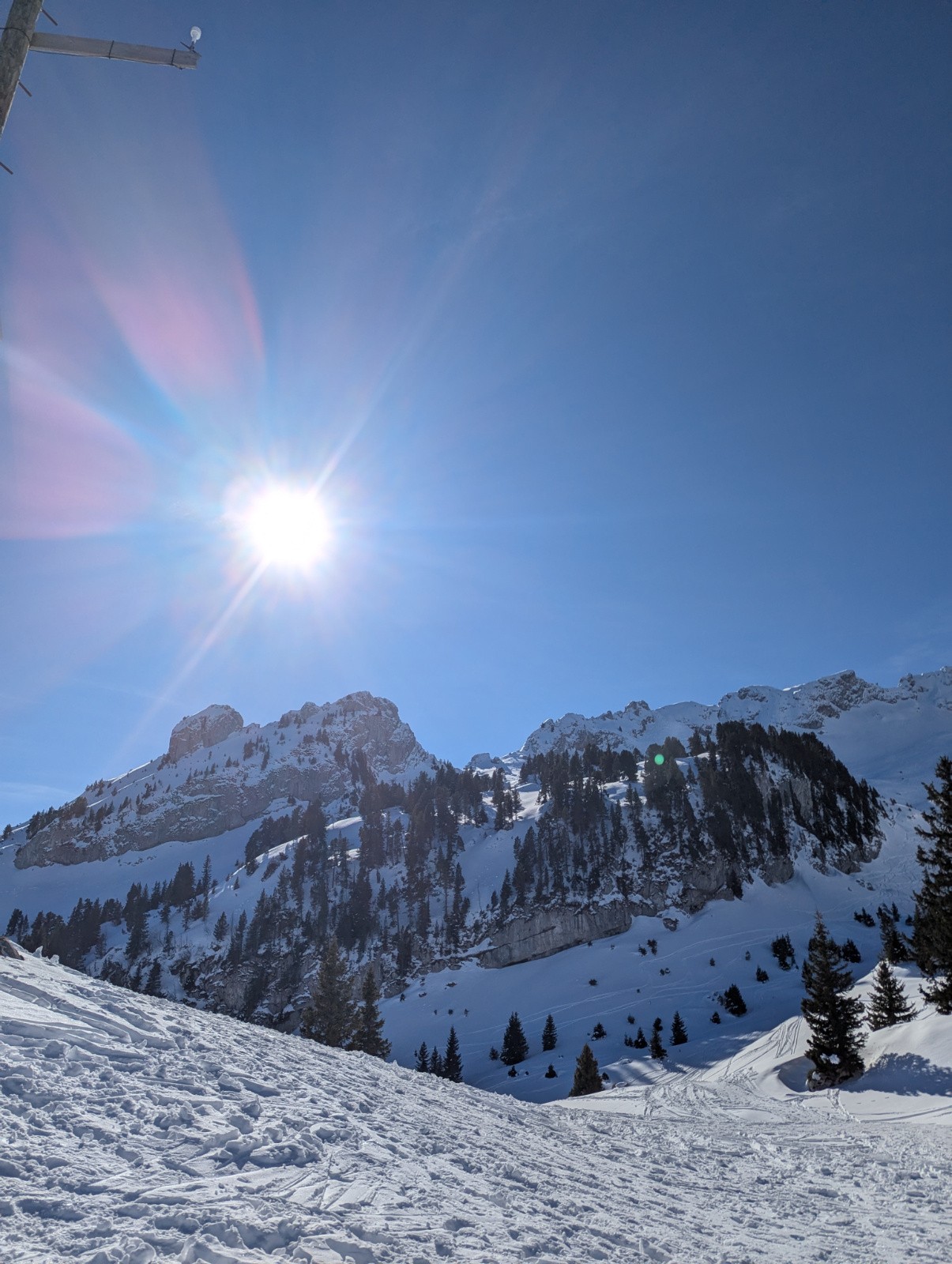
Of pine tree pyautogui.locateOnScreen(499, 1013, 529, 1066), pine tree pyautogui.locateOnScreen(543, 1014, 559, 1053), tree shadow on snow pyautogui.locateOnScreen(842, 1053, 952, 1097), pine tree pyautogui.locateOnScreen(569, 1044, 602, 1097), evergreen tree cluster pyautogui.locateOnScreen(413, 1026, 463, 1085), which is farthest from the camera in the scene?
pine tree pyautogui.locateOnScreen(543, 1014, 559, 1053)

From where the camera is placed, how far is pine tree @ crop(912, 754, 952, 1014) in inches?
881

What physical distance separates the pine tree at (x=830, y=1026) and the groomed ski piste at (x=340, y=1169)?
48.2 ft

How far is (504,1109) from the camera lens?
14148 mm

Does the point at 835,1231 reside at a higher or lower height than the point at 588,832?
lower

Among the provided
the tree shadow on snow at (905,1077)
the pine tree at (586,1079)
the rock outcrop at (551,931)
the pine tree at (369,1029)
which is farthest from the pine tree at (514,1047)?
the tree shadow on snow at (905,1077)

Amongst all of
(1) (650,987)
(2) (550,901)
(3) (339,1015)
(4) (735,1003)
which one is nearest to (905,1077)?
(3) (339,1015)

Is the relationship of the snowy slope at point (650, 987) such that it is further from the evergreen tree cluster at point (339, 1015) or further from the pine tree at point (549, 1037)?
the evergreen tree cluster at point (339, 1015)

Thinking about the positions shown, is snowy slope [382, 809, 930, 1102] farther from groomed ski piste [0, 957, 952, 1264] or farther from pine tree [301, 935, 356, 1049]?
groomed ski piste [0, 957, 952, 1264]

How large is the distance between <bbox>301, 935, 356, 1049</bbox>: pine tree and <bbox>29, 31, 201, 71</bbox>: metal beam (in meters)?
43.8

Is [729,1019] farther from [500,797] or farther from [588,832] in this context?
[500,797]

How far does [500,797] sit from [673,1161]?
144 m

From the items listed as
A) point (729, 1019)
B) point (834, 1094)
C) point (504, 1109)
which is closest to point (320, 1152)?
point (504, 1109)

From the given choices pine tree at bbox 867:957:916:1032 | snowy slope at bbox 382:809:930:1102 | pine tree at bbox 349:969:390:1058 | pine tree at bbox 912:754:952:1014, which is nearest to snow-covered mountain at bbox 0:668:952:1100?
snowy slope at bbox 382:809:930:1102

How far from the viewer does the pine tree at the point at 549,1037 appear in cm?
6794
